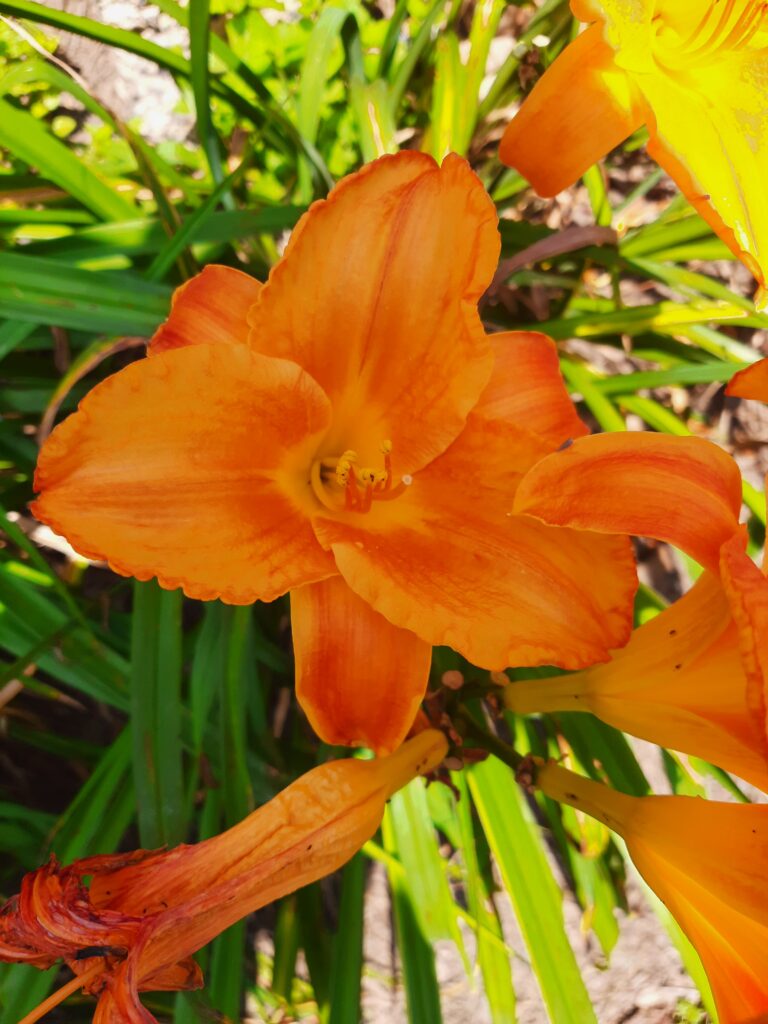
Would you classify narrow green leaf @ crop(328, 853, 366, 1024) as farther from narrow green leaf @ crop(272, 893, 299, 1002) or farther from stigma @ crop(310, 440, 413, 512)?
stigma @ crop(310, 440, 413, 512)

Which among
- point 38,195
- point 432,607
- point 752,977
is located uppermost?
point 38,195

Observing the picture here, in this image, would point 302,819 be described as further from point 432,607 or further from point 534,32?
point 534,32

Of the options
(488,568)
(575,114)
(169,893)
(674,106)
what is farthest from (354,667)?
(674,106)

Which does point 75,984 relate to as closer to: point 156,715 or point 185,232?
point 156,715

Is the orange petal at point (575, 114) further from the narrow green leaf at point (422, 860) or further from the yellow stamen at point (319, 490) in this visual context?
the narrow green leaf at point (422, 860)

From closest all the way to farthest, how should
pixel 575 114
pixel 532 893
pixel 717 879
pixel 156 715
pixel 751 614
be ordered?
pixel 751 614
pixel 717 879
pixel 575 114
pixel 156 715
pixel 532 893

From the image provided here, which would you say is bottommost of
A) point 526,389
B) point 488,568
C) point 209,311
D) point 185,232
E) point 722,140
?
point 488,568

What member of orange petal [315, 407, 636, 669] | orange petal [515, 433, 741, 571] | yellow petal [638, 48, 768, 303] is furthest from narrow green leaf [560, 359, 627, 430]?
orange petal [515, 433, 741, 571]

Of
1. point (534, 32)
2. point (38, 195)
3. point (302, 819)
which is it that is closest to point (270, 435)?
point (302, 819)
